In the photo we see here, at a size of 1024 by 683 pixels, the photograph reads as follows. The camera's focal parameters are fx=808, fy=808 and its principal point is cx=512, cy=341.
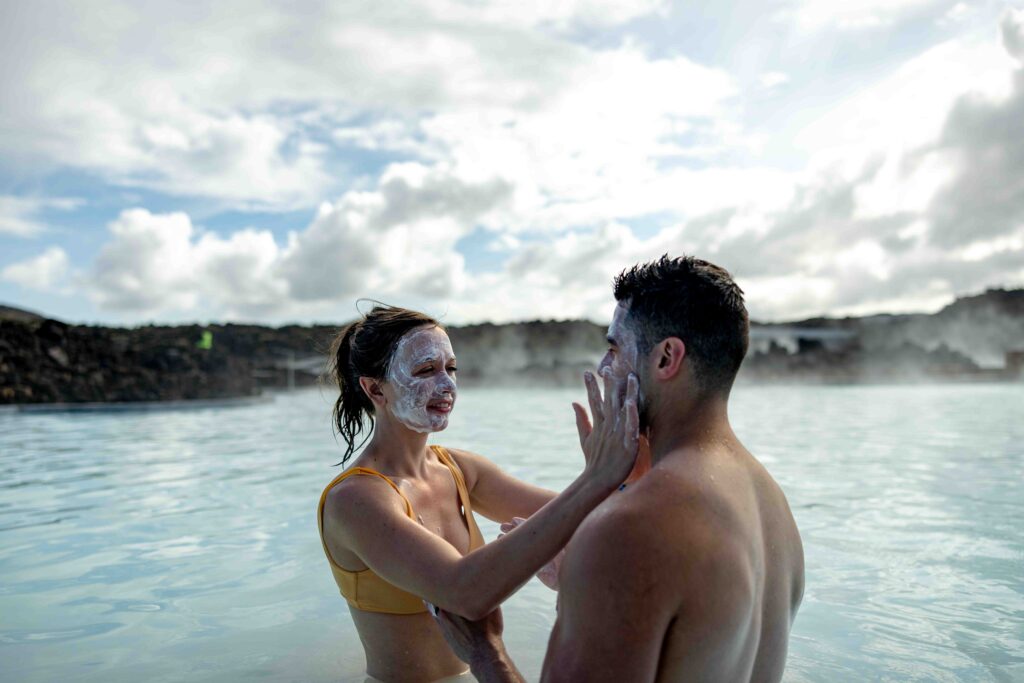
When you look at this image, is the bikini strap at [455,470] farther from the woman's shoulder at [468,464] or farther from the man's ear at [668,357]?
the man's ear at [668,357]

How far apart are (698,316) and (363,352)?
148cm

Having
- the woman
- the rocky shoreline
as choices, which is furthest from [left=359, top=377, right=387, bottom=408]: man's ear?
the rocky shoreline

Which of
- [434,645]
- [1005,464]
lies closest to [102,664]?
[434,645]

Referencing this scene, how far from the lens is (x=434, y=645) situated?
2.73 m

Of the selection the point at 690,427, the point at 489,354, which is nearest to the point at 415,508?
the point at 690,427

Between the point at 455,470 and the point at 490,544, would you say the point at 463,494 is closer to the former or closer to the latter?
the point at 455,470

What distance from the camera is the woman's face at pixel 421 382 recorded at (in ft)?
9.00

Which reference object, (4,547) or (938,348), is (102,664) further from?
(938,348)

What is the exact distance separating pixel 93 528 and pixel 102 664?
3.01 metres

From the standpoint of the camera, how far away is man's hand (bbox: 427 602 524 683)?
84.5 inches

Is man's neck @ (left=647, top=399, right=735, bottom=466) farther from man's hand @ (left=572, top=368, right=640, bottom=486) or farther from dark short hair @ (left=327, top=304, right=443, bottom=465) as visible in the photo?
dark short hair @ (left=327, top=304, right=443, bottom=465)

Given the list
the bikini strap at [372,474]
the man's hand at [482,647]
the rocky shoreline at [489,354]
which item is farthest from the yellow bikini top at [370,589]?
the rocky shoreline at [489,354]

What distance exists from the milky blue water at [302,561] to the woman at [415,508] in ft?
3.40

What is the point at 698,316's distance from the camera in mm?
1692
